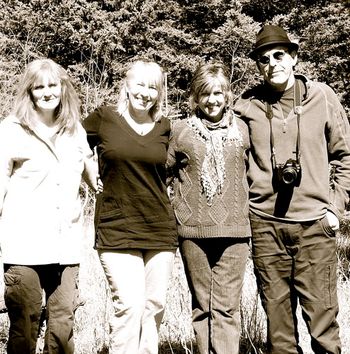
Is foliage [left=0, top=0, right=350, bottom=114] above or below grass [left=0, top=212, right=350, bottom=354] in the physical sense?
above

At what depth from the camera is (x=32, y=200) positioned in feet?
10.3

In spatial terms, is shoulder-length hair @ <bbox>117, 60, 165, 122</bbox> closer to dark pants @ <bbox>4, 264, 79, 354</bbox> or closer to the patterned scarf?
the patterned scarf

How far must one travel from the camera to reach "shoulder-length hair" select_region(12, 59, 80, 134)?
3219mm

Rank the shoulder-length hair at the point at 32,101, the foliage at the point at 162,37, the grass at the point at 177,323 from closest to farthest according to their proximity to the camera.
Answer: the shoulder-length hair at the point at 32,101 < the grass at the point at 177,323 < the foliage at the point at 162,37

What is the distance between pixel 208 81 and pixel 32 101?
3.47 ft

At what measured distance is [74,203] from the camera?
3293 millimetres

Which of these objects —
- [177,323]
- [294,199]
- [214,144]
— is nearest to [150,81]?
[214,144]

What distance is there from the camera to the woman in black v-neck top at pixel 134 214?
344 cm

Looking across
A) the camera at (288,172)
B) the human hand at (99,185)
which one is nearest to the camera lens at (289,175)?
the camera at (288,172)

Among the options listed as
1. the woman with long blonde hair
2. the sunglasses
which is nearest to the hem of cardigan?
the woman with long blonde hair

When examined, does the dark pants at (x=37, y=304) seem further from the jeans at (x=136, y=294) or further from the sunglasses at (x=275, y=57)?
the sunglasses at (x=275, y=57)

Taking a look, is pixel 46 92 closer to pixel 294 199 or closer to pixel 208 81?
pixel 208 81

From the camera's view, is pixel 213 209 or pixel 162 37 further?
pixel 162 37

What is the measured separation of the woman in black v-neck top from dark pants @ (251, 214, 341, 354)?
23.5 inches
